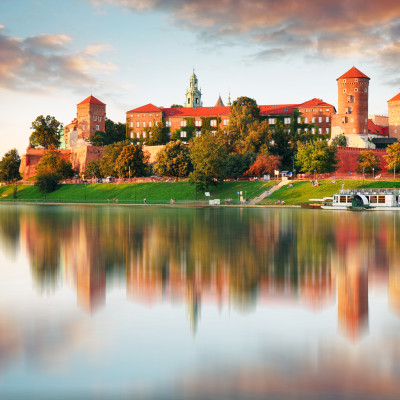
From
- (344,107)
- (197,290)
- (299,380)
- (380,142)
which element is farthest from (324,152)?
(299,380)

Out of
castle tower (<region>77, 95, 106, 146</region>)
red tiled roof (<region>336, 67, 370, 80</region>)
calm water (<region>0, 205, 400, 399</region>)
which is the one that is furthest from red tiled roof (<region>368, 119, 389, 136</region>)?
calm water (<region>0, 205, 400, 399</region>)

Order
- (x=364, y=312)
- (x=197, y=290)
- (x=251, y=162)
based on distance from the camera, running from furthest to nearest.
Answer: (x=251, y=162) < (x=197, y=290) < (x=364, y=312)

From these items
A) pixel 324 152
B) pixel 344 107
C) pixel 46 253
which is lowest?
pixel 46 253

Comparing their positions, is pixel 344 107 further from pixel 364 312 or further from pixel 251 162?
pixel 364 312

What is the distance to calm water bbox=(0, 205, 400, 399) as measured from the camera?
5648mm

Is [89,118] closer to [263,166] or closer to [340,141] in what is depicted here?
[263,166]

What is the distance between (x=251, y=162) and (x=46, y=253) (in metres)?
61.8

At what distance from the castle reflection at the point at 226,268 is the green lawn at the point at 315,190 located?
38537mm

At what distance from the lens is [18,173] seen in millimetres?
108062

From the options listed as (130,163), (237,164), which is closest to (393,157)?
(237,164)

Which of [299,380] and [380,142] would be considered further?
[380,142]

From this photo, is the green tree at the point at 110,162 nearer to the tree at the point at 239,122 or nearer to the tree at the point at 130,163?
the tree at the point at 130,163

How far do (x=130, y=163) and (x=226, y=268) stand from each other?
70.6 metres

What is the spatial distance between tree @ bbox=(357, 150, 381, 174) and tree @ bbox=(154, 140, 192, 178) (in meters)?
25.7
